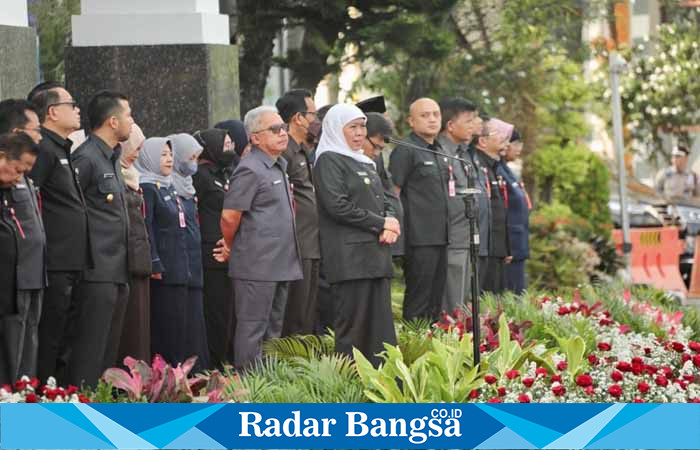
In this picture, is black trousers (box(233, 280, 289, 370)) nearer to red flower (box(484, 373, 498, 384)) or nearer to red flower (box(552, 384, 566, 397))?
red flower (box(484, 373, 498, 384))

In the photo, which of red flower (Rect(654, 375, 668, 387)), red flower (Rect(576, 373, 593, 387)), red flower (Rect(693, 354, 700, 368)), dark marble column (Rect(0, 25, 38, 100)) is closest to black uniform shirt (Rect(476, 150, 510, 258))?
dark marble column (Rect(0, 25, 38, 100))

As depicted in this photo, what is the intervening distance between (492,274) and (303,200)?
11.0 ft

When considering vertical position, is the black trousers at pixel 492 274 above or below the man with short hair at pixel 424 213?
below

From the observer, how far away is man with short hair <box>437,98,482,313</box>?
14469mm

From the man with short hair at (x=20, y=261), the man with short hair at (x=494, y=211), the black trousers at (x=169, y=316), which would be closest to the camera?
the man with short hair at (x=20, y=261)

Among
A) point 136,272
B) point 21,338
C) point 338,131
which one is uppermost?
point 338,131

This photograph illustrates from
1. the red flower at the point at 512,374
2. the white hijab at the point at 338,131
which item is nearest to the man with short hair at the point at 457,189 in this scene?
the white hijab at the point at 338,131

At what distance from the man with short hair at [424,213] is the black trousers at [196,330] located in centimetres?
200

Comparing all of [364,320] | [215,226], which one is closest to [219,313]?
[215,226]

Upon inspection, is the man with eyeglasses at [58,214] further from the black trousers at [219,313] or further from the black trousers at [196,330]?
the black trousers at [219,313]

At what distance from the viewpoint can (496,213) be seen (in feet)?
53.2

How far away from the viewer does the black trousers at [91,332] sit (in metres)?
11.1

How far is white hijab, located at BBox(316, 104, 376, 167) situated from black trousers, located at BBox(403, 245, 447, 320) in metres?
2.67

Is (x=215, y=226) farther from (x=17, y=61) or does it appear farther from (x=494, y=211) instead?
(x=494, y=211)
